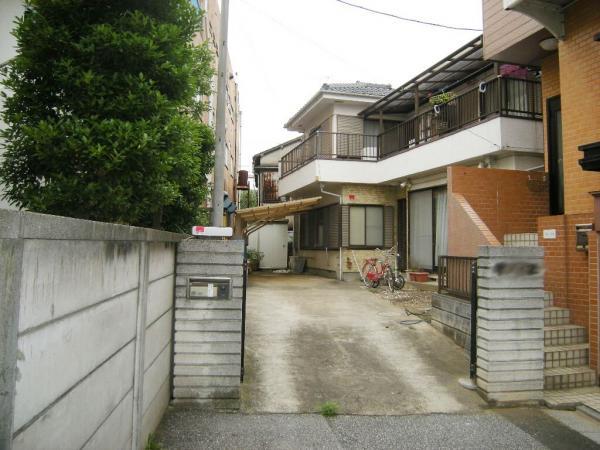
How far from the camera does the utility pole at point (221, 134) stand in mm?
7152

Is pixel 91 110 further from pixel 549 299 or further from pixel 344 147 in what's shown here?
pixel 344 147

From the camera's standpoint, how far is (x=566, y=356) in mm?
5406

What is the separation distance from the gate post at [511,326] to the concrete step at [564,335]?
93 cm

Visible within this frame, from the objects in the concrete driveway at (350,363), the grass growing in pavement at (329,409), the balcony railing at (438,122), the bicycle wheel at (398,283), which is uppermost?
the balcony railing at (438,122)

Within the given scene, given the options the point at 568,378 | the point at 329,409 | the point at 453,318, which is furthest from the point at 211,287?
the point at 568,378

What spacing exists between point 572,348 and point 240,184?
14.5 metres

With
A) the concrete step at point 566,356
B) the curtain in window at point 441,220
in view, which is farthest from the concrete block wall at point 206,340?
the curtain in window at point 441,220

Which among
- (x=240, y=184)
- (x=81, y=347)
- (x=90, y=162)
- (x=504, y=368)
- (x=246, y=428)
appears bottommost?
(x=246, y=428)

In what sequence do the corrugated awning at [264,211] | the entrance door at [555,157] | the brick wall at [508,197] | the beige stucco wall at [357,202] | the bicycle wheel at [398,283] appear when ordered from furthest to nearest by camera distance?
the beige stucco wall at [357,202]
the corrugated awning at [264,211]
the bicycle wheel at [398,283]
the brick wall at [508,197]
the entrance door at [555,157]

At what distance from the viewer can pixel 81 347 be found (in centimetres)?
205

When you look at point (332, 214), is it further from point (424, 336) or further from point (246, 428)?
point (246, 428)

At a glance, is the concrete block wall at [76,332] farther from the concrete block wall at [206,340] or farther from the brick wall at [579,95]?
the brick wall at [579,95]

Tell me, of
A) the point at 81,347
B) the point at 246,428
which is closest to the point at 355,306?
the point at 246,428

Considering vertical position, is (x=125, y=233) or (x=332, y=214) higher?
(x=332, y=214)
